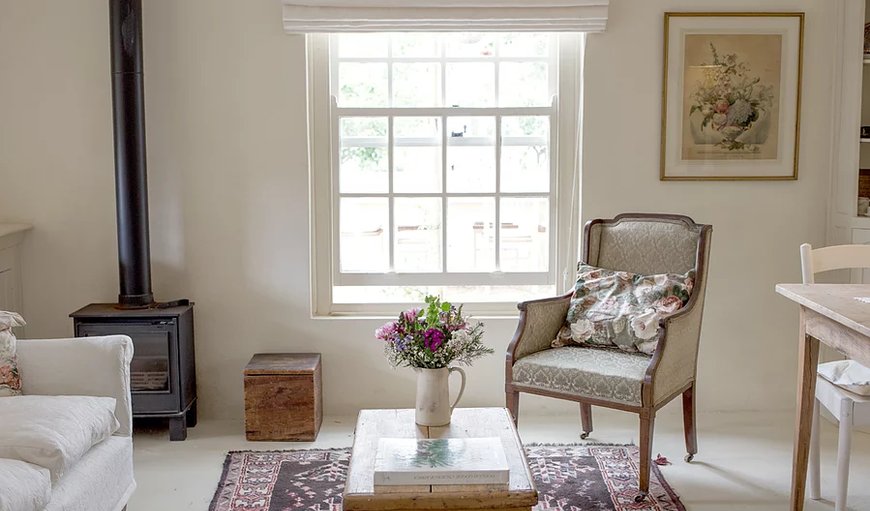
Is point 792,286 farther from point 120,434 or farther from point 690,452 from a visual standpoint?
point 120,434

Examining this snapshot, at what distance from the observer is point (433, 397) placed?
296 centimetres

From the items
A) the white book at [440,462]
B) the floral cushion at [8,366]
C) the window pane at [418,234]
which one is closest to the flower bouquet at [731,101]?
the window pane at [418,234]

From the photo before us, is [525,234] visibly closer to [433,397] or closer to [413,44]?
[413,44]

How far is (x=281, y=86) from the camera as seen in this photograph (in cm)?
432

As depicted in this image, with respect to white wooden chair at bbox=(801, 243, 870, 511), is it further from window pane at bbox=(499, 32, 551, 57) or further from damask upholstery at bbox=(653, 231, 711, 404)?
window pane at bbox=(499, 32, 551, 57)

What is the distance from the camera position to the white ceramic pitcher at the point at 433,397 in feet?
9.66

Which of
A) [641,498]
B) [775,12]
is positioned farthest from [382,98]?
[641,498]

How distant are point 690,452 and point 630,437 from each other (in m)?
0.35

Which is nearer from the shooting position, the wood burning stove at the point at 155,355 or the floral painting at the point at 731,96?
the wood burning stove at the point at 155,355

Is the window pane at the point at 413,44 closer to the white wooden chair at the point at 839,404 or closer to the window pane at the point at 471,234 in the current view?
the window pane at the point at 471,234

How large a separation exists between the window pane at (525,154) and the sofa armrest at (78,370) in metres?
2.12

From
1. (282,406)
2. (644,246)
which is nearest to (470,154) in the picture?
(644,246)

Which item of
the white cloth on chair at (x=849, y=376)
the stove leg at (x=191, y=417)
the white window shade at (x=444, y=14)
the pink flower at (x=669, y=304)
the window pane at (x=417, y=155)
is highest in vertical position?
the white window shade at (x=444, y=14)

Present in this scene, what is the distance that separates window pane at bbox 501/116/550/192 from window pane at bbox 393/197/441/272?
37 cm
